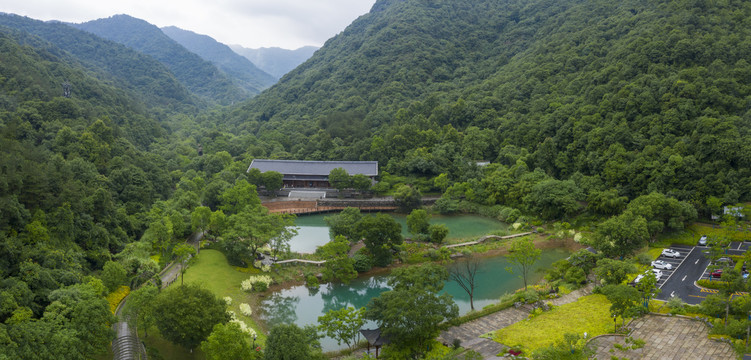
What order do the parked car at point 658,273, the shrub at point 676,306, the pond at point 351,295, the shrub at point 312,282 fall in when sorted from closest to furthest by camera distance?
the shrub at point 676,306
the parked car at point 658,273
the pond at point 351,295
the shrub at point 312,282

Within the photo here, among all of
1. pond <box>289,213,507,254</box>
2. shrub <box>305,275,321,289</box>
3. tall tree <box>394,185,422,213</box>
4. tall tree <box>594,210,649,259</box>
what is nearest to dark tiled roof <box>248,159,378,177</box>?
tall tree <box>394,185,422,213</box>

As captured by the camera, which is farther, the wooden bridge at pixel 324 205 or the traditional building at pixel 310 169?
the traditional building at pixel 310 169

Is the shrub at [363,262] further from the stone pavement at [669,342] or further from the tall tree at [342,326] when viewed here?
the stone pavement at [669,342]

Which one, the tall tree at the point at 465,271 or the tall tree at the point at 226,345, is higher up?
the tall tree at the point at 226,345

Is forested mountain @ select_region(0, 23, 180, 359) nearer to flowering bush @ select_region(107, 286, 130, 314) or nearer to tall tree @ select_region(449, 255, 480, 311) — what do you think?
flowering bush @ select_region(107, 286, 130, 314)

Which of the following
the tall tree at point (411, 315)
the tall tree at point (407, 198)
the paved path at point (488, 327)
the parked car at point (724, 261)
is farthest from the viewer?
the tall tree at point (407, 198)

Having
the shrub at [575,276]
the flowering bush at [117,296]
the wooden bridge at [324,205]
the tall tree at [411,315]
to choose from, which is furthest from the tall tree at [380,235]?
the wooden bridge at [324,205]
